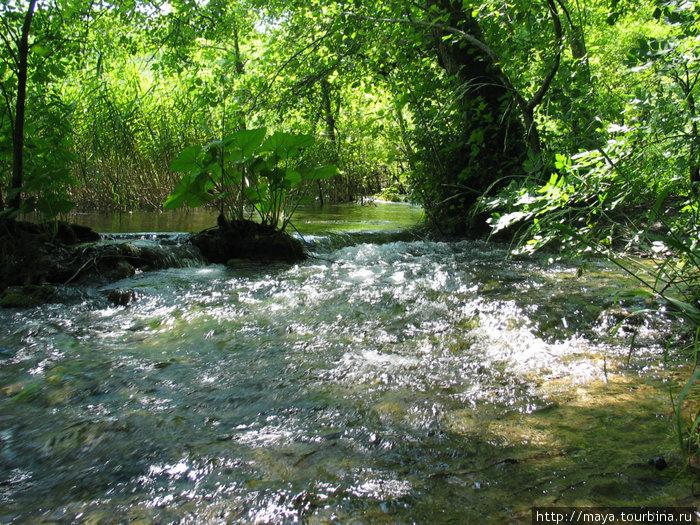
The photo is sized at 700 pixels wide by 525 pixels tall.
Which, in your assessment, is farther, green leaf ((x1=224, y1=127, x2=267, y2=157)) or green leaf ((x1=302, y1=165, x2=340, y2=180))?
green leaf ((x1=302, y1=165, x2=340, y2=180))

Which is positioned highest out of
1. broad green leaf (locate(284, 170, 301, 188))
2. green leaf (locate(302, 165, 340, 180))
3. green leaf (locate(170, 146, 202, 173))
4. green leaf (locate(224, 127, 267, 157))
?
green leaf (locate(224, 127, 267, 157))

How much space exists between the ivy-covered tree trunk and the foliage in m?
2.39

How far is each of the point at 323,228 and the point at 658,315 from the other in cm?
608

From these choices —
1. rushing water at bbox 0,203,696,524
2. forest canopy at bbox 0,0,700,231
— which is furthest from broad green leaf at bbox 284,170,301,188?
rushing water at bbox 0,203,696,524

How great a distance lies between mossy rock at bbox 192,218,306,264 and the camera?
225 inches

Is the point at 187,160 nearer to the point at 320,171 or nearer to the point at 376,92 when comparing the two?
the point at 320,171

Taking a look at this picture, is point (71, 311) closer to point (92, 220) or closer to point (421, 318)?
point (421, 318)

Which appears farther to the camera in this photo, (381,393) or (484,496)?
(381,393)

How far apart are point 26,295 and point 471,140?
227 inches

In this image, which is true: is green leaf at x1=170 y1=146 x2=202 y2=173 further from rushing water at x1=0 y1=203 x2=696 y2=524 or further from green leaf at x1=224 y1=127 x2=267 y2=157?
rushing water at x1=0 y1=203 x2=696 y2=524

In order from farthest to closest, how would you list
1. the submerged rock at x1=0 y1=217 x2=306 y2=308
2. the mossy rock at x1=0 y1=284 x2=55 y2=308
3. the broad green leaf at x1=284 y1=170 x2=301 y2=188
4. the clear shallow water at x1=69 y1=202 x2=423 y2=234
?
the clear shallow water at x1=69 y1=202 x2=423 y2=234
the broad green leaf at x1=284 y1=170 x2=301 y2=188
the submerged rock at x1=0 y1=217 x2=306 y2=308
the mossy rock at x1=0 y1=284 x2=55 y2=308

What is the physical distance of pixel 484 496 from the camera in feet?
4.15

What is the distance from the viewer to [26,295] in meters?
3.72

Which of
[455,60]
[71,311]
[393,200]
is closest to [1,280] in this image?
[71,311]
